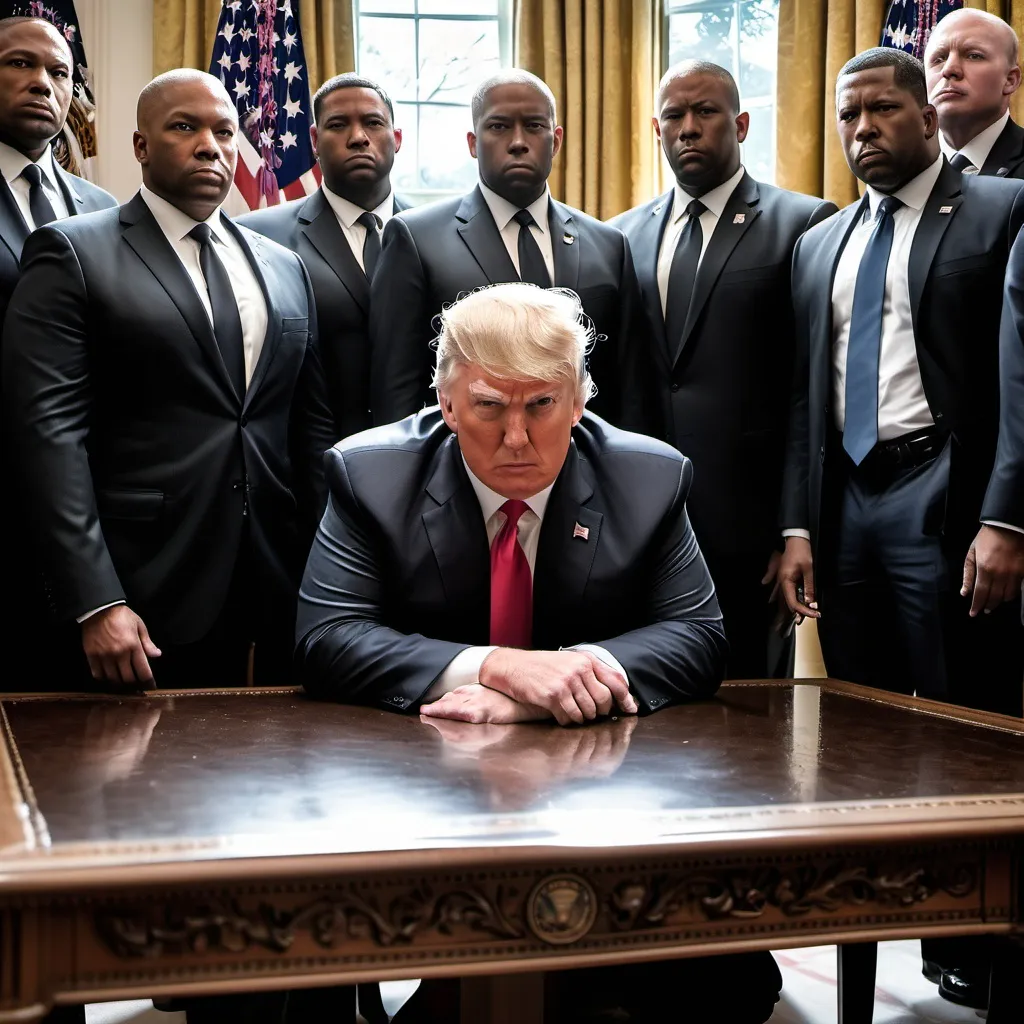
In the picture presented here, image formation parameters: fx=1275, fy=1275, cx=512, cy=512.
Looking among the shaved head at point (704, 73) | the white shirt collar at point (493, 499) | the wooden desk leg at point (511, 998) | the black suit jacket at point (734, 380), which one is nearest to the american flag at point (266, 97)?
the shaved head at point (704, 73)

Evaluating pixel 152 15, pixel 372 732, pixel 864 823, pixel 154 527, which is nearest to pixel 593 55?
pixel 152 15

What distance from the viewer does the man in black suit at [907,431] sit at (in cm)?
307

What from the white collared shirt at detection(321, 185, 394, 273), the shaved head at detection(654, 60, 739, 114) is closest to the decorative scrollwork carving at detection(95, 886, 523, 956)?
the white collared shirt at detection(321, 185, 394, 273)

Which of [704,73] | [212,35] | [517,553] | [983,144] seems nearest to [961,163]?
[983,144]

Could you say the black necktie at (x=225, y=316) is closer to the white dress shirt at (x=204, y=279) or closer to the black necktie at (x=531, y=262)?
the white dress shirt at (x=204, y=279)

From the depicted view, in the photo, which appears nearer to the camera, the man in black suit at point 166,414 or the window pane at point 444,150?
the man in black suit at point 166,414

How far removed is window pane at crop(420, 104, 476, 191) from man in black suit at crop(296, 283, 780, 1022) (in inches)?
173

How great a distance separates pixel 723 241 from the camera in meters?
3.68

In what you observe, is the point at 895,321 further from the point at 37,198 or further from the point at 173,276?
the point at 37,198

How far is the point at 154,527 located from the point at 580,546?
41.9 inches

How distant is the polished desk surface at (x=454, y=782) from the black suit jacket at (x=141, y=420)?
68cm

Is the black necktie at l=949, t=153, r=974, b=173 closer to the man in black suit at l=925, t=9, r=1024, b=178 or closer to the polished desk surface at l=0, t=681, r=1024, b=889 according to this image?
the man in black suit at l=925, t=9, r=1024, b=178

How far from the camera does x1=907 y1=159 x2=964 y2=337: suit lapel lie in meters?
3.19

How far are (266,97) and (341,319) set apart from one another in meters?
2.99
